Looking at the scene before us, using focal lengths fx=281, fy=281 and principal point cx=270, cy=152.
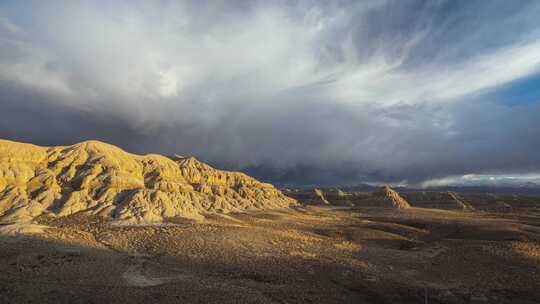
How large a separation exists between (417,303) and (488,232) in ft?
128

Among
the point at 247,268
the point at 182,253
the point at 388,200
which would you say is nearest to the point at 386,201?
the point at 388,200

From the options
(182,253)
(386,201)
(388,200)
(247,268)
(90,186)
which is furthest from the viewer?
(388,200)

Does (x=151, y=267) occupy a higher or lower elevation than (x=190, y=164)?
lower

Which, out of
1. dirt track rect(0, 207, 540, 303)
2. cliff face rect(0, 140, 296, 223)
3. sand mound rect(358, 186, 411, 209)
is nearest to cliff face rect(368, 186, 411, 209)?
sand mound rect(358, 186, 411, 209)

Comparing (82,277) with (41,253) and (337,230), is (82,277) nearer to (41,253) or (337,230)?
(41,253)

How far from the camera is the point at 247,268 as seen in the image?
27312 mm

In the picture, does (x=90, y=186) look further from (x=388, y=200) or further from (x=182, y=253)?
(x=388, y=200)

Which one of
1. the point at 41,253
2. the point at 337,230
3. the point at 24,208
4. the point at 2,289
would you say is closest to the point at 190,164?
the point at 24,208

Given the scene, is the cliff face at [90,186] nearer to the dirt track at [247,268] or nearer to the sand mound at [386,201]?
the dirt track at [247,268]

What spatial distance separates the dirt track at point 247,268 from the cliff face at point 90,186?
5800mm

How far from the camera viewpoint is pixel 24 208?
1699 inches

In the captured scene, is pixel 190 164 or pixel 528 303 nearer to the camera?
pixel 528 303

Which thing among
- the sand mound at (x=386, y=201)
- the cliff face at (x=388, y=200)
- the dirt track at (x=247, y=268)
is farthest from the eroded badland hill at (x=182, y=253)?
the sand mound at (x=386, y=201)

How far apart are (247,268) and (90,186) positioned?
4263cm
